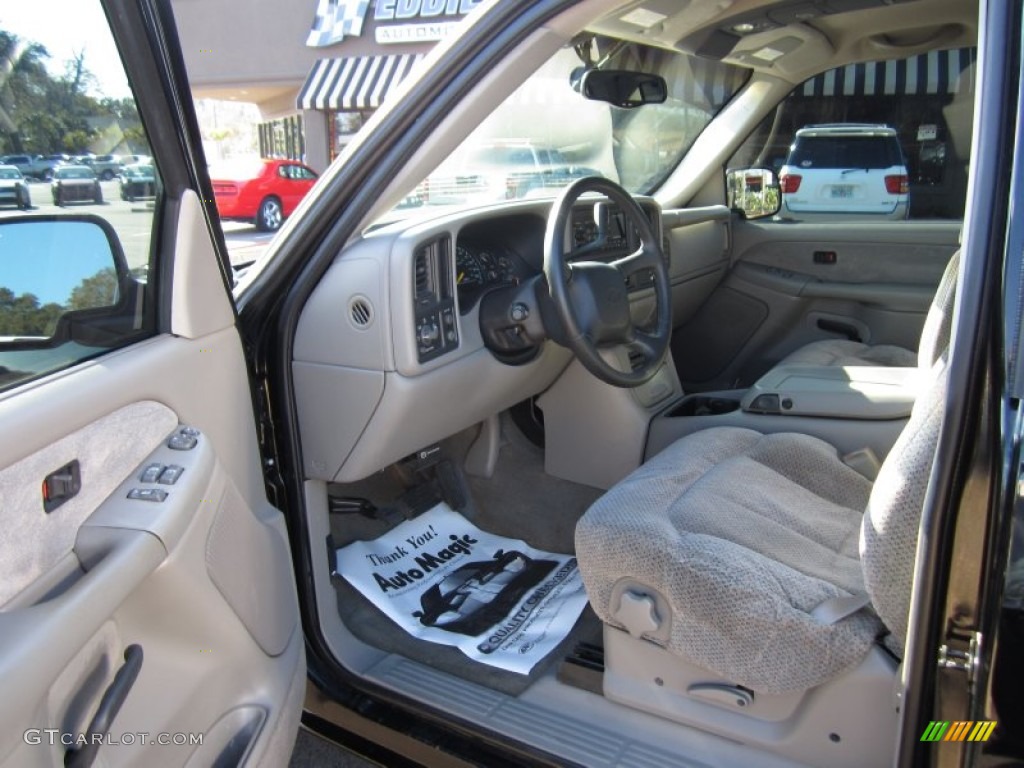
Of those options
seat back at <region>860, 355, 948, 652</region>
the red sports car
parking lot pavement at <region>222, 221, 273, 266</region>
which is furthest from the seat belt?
the red sports car

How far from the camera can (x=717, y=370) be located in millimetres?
3693

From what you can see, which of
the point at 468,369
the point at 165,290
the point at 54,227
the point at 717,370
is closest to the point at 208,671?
the point at 165,290

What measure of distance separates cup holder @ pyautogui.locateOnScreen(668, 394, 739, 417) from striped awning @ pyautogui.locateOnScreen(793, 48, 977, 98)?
4.84 feet

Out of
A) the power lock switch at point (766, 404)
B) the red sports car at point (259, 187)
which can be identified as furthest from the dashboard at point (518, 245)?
the red sports car at point (259, 187)

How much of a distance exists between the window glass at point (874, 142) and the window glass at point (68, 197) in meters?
2.79

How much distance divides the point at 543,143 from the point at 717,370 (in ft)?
4.29

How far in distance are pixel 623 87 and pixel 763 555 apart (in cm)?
160

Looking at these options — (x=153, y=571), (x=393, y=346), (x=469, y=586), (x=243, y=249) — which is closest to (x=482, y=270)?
(x=393, y=346)

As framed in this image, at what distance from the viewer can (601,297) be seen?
1.96 m

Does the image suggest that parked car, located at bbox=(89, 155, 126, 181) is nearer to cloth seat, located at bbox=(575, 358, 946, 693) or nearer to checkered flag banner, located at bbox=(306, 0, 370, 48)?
cloth seat, located at bbox=(575, 358, 946, 693)

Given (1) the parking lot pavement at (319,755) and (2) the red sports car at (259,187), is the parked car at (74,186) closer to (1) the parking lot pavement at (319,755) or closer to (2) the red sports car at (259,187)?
(1) the parking lot pavement at (319,755)

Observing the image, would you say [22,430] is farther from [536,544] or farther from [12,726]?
[536,544]

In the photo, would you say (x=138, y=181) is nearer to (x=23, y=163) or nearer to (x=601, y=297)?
(x=23, y=163)

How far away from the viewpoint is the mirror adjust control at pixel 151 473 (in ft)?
4.20
